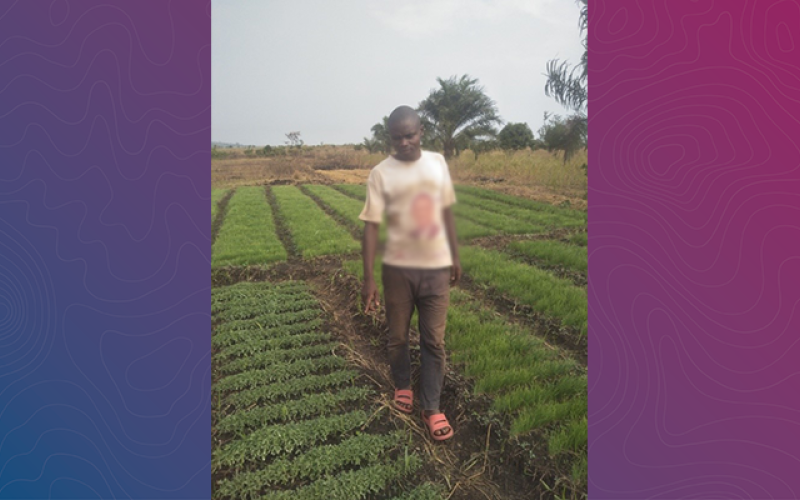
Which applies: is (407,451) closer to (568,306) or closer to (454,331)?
(454,331)

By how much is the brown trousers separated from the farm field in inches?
5.5

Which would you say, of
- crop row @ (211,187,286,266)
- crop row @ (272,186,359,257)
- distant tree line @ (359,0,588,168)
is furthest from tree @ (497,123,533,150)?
crop row @ (211,187,286,266)

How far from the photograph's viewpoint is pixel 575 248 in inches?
316

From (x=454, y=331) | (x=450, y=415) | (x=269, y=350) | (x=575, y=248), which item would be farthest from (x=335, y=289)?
(x=575, y=248)

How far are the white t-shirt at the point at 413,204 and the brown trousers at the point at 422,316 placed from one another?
115 mm

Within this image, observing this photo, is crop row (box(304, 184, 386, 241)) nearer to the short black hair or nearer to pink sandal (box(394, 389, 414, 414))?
the short black hair

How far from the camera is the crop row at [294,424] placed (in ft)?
9.95

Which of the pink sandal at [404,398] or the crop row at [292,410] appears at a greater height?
the pink sandal at [404,398]

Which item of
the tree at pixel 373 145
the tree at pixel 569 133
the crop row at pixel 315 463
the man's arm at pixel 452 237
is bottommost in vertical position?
the crop row at pixel 315 463

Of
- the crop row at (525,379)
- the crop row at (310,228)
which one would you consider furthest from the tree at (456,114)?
the crop row at (310,228)

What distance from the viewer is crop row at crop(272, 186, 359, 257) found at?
8.58 metres

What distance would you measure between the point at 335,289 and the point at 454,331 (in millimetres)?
3195

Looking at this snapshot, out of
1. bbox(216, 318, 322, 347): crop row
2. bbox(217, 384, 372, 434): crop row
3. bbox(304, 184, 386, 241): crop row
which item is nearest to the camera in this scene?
bbox(304, 184, 386, 241): crop row

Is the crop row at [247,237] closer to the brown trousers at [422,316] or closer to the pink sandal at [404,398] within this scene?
the pink sandal at [404,398]
